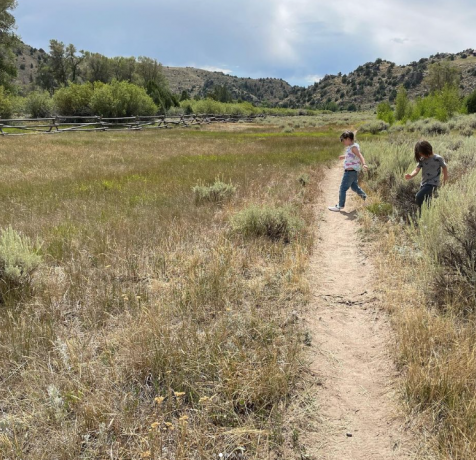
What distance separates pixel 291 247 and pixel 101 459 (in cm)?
393

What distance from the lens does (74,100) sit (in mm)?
38688

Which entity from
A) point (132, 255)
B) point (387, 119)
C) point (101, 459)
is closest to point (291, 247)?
point (132, 255)

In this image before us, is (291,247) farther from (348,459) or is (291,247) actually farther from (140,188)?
(140,188)

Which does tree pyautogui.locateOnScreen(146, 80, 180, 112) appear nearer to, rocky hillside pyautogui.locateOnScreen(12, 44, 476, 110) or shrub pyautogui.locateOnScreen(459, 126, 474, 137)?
shrub pyautogui.locateOnScreen(459, 126, 474, 137)

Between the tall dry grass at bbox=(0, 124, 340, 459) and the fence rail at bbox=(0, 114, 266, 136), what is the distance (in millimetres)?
24389

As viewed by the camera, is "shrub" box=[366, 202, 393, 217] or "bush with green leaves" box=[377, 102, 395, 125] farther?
"bush with green leaves" box=[377, 102, 395, 125]

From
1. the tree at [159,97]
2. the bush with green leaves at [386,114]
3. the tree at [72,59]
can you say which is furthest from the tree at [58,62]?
the bush with green leaves at [386,114]

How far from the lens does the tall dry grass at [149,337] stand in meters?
2.04

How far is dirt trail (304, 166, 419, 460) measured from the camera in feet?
6.89

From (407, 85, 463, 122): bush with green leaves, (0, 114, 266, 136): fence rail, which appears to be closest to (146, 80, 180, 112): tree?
(0, 114, 266, 136): fence rail

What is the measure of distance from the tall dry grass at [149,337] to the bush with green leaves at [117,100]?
3664cm

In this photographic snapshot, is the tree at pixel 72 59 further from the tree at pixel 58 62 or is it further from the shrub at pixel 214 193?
the shrub at pixel 214 193

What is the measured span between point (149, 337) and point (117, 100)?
137 feet

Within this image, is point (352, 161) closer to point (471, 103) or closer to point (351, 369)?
point (351, 369)
